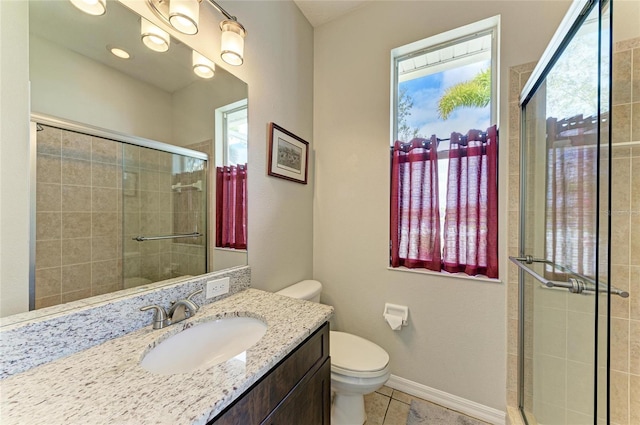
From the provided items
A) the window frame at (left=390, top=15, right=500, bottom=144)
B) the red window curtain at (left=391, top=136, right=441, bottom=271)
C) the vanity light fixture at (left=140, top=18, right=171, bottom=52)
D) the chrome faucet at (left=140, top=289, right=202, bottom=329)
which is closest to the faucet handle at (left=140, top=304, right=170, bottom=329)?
the chrome faucet at (left=140, top=289, right=202, bottom=329)

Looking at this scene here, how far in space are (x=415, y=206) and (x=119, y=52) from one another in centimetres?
164

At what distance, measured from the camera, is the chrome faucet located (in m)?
0.82

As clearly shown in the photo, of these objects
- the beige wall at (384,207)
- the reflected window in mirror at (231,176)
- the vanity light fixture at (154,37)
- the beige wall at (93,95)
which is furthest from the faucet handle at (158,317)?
the beige wall at (384,207)

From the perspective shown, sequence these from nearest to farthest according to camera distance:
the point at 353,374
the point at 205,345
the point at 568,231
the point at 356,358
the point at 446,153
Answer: the point at 205,345, the point at 568,231, the point at 353,374, the point at 356,358, the point at 446,153

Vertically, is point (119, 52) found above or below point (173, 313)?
above

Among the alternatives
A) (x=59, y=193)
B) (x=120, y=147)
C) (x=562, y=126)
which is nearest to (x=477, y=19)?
(x=562, y=126)

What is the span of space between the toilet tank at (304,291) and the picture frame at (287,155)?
0.75 meters

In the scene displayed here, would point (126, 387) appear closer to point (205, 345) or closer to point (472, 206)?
point (205, 345)

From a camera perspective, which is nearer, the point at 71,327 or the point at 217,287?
the point at 71,327

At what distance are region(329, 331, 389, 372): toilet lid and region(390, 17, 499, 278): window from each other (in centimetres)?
57

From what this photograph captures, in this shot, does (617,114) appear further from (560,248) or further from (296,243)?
(296,243)

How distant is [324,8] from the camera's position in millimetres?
1760

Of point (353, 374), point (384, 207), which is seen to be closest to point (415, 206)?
point (384, 207)

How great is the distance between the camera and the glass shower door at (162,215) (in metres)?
0.86
